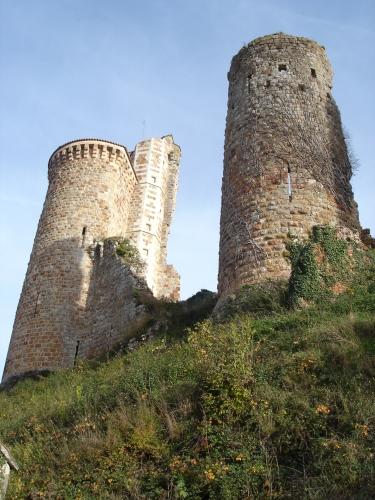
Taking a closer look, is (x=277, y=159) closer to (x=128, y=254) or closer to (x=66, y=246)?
(x=128, y=254)

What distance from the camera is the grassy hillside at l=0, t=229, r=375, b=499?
5.76 m

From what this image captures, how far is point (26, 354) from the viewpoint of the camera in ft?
59.1

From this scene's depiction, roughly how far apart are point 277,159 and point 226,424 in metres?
7.57

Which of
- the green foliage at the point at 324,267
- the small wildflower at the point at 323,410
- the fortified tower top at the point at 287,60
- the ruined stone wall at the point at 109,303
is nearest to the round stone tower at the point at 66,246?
the ruined stone wall at the point at 109,303

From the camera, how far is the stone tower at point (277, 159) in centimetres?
1197

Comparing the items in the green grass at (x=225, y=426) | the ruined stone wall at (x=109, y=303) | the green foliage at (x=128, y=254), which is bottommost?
the green grass at (x=225, y=426)

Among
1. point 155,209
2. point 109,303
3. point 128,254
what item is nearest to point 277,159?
point 128,254

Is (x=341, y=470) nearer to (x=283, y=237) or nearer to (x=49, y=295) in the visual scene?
(x=283, y=237)

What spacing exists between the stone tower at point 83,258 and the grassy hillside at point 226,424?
8.71 metres

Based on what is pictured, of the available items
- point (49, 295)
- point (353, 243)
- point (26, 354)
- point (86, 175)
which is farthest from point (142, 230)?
point (353, 243)

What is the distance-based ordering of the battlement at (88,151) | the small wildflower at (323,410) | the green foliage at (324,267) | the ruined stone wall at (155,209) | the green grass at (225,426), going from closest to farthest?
1. the green grass at (225,426)
2. the small wildflower at (323,410)
3. the green foliage at (324,267)
4. the battlement at (88,151)
5. the ruined stone wall at (155,209)

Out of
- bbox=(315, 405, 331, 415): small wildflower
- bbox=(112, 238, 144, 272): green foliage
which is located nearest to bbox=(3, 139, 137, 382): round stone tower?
bbox=(112, 238, 144, 272): green foliage

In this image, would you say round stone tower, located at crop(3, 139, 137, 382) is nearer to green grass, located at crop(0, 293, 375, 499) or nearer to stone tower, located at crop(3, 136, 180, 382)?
stone tower, located at crop(3, 136, 180, 382)

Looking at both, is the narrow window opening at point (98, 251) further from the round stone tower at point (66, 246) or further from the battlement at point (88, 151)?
the battlement at point (88, 151)
